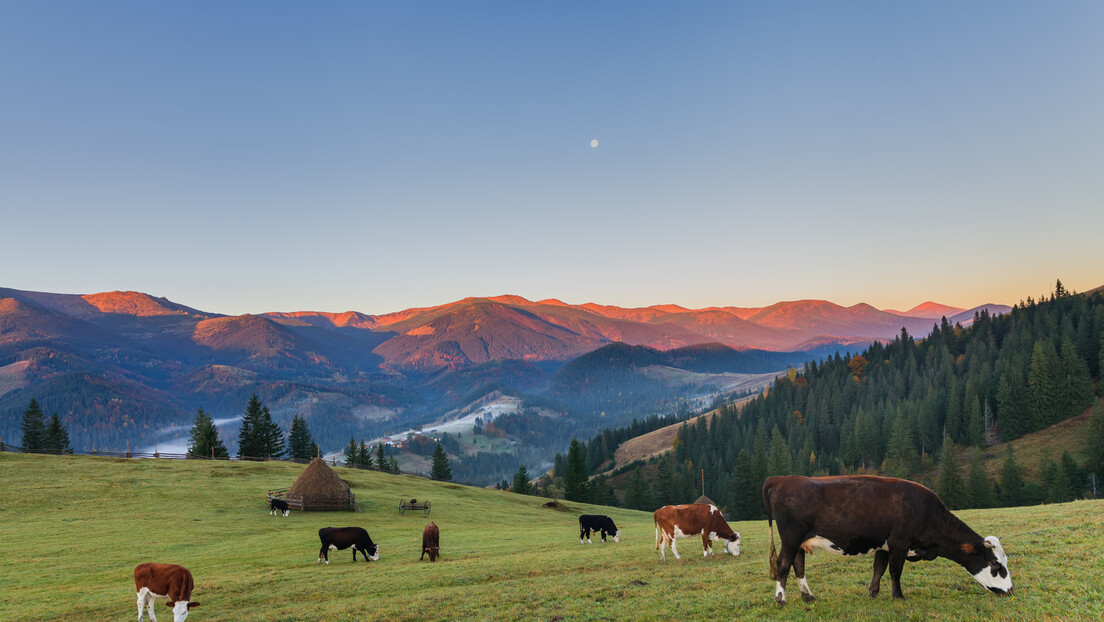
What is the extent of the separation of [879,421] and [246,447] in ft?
563

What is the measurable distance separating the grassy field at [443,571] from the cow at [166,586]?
1582mm

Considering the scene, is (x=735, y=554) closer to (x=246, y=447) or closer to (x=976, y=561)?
(x=976, y=561)

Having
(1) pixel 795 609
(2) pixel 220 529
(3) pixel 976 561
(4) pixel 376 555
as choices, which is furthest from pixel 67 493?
(3) pixel 976 561

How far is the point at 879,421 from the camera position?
16200cm

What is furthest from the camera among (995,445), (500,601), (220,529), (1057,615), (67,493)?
(995,445)

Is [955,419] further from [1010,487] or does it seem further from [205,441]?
[205,441]

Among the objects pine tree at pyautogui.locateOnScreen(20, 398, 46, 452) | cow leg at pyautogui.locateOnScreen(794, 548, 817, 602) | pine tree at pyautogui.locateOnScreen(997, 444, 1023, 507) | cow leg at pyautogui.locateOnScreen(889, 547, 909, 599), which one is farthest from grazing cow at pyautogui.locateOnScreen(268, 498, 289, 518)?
pine tree at pyautogui.locateOnScreen(997, 444, 1023, 507)

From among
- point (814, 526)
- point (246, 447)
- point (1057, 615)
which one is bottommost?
point (246, 447)

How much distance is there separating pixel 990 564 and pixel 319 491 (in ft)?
199

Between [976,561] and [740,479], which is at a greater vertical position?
[976,561]

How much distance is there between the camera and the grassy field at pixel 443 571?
1512 cm

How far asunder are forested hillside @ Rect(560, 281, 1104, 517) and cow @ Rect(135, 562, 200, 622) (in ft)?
385

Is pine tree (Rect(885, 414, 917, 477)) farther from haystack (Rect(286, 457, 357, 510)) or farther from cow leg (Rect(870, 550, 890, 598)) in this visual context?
cow leg (Rect(870, 550, 890, 598))

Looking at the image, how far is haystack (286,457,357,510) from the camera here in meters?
58.9
